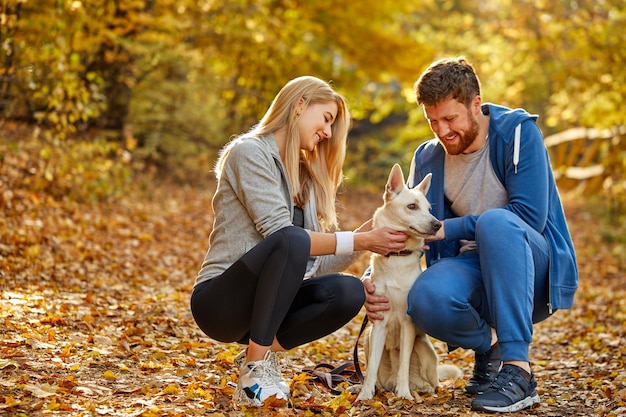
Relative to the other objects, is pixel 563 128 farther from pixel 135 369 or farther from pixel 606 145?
pixel 135 369

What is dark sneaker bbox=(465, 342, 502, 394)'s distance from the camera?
4.07m

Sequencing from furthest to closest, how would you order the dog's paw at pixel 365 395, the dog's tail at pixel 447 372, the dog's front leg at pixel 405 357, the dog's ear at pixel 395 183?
the dog's tail at pixel 447 372 < the dog's ear at pixel 395 183 < the dog's front leg at pixel 405 357 < the dog's paw at pixel 365 395

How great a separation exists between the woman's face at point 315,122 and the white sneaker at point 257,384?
117cm

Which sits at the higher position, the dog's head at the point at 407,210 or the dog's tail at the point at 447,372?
the dog's head at the point at 407,210

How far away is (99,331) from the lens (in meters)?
4.85

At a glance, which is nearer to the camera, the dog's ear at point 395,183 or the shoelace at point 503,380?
the shoelace at point 503,380

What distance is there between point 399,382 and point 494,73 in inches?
616

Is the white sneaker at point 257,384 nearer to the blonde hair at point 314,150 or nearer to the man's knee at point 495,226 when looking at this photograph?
the blonde hair at point 314,150

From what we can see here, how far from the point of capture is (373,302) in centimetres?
399

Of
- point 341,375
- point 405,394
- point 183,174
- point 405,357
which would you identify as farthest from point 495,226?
point 183,174

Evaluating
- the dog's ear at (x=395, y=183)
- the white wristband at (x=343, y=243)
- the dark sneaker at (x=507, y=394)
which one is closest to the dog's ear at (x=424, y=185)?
the dog's ear at (x=395, y=183)

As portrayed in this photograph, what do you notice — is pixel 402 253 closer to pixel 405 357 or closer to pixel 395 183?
pixel 395 183

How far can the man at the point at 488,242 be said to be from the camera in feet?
12.1

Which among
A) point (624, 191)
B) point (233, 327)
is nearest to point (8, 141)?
point (233, 327)
